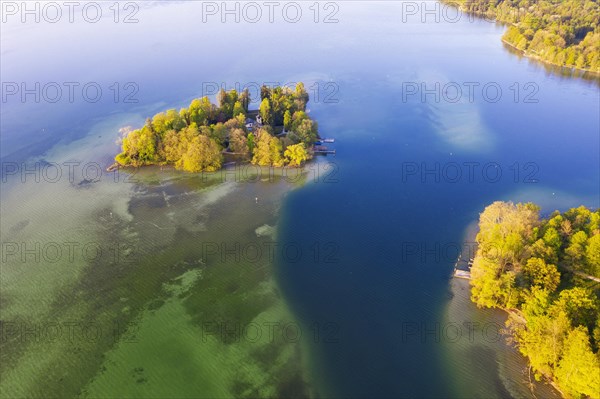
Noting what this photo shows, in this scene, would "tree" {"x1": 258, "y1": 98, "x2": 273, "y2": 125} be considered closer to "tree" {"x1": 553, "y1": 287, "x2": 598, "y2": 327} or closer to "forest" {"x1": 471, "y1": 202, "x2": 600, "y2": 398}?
"forest" {"x1": 471, "y1": 202, "x2": 600, "y2": 398}

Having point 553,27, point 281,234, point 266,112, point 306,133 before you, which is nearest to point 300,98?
point 266,112

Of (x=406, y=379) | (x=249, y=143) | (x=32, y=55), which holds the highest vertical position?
(x=32, y=55)

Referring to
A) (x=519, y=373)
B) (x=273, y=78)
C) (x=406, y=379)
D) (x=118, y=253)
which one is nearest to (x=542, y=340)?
(x=519, y=373)

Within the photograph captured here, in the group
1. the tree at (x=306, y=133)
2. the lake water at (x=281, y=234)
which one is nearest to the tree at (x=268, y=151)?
the lake water at (x=281, y=234)

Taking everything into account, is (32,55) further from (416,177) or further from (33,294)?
(416,177)

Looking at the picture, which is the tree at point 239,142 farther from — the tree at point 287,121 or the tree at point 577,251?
the tree at point 577,251

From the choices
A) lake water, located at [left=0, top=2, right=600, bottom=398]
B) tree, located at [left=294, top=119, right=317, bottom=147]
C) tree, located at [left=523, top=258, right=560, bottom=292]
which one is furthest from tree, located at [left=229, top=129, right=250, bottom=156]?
tree, located at [left=523, top=258, right=560, bottom=292]
